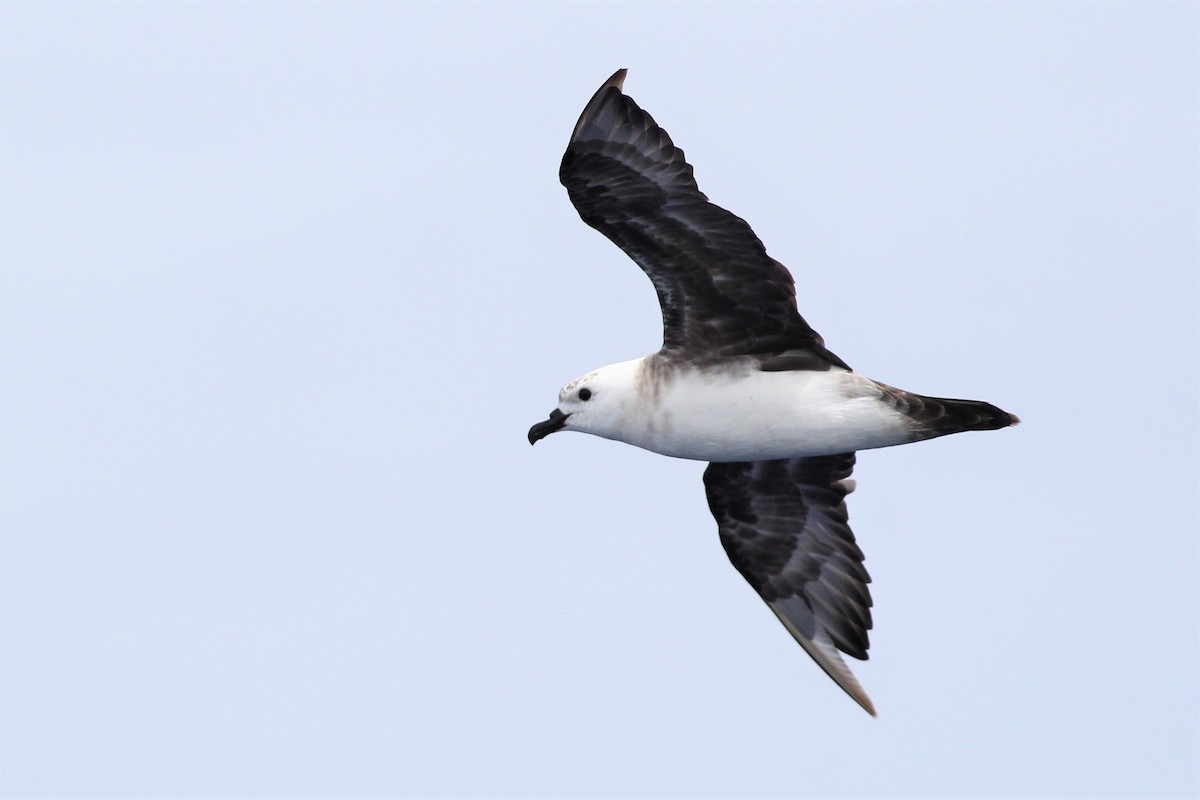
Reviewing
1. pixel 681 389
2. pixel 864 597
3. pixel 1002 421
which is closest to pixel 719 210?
pixel 681 389

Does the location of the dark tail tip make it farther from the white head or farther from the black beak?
the black beak

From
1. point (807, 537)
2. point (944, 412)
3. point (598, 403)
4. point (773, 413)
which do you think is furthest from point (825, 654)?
point (598, 403)

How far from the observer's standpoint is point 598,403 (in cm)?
1542

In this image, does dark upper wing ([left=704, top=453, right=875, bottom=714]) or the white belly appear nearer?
the white belly

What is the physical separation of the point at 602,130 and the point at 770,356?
228 cm

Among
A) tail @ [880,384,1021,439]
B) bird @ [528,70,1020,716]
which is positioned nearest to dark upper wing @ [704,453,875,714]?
bird @ [528,70,1020,716]

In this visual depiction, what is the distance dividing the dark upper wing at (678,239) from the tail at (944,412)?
666mm

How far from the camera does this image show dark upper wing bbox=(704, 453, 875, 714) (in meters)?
16.7

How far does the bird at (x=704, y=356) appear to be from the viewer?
1452 cm

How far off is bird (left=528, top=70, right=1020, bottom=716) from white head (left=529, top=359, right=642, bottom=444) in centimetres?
1

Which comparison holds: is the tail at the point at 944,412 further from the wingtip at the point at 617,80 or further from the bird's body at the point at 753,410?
the wingtip at the point at 617,80

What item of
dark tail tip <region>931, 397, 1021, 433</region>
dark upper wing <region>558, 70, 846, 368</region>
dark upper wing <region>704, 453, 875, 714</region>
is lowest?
dark upper wing <region>704, 453, 875, 714</region>

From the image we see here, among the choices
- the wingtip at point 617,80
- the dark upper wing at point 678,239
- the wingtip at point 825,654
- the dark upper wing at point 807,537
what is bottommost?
the wingtip at point 825,654

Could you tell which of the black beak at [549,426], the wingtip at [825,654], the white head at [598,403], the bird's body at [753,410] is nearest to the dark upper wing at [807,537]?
the wingtip at [825,654]
